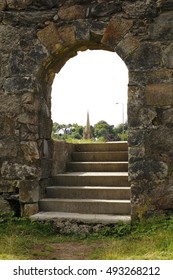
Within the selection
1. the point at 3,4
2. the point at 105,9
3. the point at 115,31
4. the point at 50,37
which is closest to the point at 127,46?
the point at 115,31

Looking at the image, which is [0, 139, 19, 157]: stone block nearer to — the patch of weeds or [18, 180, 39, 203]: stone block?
[18, 180, 39, 203]: stone block

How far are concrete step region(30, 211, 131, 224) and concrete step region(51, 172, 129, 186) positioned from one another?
0.95 m

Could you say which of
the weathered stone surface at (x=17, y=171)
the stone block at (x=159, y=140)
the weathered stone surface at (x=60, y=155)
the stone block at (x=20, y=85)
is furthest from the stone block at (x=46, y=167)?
the stone block at (x=159, y=140)

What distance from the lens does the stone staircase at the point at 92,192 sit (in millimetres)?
5409

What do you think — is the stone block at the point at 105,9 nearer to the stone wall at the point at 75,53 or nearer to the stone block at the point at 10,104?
the stone wall at the point at 75,53

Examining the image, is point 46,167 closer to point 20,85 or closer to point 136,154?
point 20,85

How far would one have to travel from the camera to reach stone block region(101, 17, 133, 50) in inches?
210

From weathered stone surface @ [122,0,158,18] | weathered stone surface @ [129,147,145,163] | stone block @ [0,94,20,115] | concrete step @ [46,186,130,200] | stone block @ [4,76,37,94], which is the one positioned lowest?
concrete step @ [46,186,130,200]

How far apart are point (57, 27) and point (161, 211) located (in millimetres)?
3152

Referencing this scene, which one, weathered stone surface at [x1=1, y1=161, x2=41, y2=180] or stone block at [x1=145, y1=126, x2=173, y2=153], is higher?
stone block at [x1=145, y1=126, x2=173, y2=153]

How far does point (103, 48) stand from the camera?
5988mm

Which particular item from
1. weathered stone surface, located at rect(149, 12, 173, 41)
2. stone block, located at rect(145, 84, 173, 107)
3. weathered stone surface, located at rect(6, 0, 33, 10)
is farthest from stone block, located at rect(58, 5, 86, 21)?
stone block, located at rect(145, 84, 173, 107)
